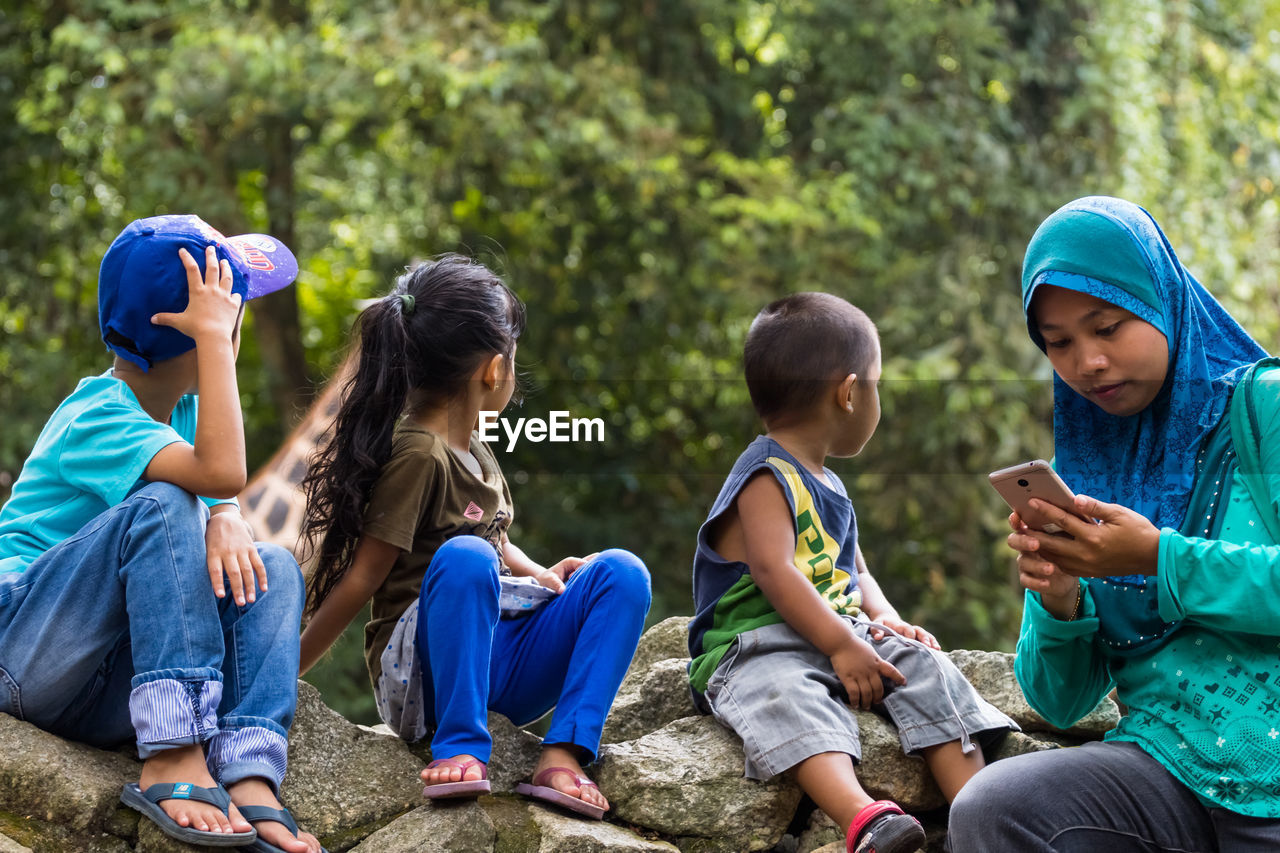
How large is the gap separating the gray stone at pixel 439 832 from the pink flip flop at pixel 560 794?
0.11 metres

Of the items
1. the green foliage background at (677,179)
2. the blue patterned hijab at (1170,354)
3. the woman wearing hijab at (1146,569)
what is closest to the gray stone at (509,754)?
the woman wearing hijab at (1146,569)

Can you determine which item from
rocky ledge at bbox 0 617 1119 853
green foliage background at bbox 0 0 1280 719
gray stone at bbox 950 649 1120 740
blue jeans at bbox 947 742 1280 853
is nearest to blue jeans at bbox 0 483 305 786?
rocky ledge at bbox 0 617 1119 853

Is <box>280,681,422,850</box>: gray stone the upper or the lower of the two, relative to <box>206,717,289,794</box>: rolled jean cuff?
lower

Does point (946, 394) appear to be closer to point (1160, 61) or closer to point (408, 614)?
point (1160, 61)

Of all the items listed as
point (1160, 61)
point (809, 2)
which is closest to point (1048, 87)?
point (1160, 61)

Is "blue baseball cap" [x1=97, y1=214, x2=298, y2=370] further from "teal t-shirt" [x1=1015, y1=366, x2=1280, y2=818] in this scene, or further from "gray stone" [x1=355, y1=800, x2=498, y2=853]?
"teal t-shirt" [x1=1015, y1=366, x2=1280, y2=818]

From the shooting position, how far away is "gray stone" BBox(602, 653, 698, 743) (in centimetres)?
293

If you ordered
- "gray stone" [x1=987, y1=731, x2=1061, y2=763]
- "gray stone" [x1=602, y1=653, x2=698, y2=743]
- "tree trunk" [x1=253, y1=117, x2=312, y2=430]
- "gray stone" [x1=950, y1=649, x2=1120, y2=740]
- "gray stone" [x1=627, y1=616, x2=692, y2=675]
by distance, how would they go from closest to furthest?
"gray stone" [x1=987, y1=731, x2=1061, y2=763], "gray stone" [x1=950, y1=649, x2=1120, y2=740], "gray stone" [x1=602, y1=653, x2=698, y2=743], "gray stone" [x1=627, y1=616, x2=692, y2=675], "tree trunk" [x1=253, y1=117, x2=312, y2=430]

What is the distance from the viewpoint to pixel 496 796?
2.47m

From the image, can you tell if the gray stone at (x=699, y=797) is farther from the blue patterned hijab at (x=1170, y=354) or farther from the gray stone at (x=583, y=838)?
the blue patterned hijab at (x=1170, y=354)

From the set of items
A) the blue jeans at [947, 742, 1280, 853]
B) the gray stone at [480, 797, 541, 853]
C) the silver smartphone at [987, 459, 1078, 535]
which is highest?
the silver smartphone at [987, 459, 1078, 535]

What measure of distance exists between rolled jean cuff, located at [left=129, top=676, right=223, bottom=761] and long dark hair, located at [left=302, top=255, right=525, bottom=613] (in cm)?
50

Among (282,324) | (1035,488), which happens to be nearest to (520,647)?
(1035,488)

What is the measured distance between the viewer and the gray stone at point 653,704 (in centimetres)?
293
